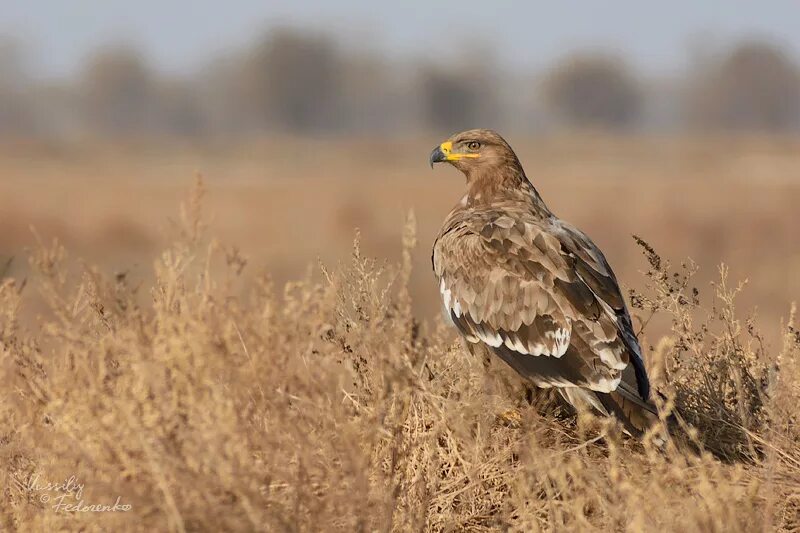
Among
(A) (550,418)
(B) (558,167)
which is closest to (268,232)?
(A) (550,418)

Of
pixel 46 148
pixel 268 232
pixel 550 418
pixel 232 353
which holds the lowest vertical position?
pixel 46 148

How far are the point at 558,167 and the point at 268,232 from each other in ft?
101

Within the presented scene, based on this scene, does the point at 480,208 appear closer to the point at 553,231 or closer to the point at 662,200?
the point at 553,231

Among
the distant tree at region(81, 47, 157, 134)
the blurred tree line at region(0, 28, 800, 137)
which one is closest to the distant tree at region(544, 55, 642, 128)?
the blurred tree line at region(0, 28, 800, 137)

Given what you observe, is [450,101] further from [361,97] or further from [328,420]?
[328,420]

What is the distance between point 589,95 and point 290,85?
26851 millimetres

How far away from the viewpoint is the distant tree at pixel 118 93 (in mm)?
108062

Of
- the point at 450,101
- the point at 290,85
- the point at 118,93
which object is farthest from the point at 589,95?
the point at 118,93

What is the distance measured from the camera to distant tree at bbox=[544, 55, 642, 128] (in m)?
102

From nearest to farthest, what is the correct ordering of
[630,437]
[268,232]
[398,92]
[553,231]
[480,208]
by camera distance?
[630,437]
[553,231]
[480,208]
[268,232]
[398,92]

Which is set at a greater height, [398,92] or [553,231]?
[553,231]

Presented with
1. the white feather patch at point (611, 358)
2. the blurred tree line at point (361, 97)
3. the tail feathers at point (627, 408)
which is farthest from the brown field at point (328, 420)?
the blurred tree line at point (361, 97)

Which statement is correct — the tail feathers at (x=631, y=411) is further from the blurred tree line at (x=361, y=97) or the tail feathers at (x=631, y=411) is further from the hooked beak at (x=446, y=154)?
the blurred tree line at (x=361, y=97)

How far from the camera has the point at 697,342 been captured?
4793 millimetres
